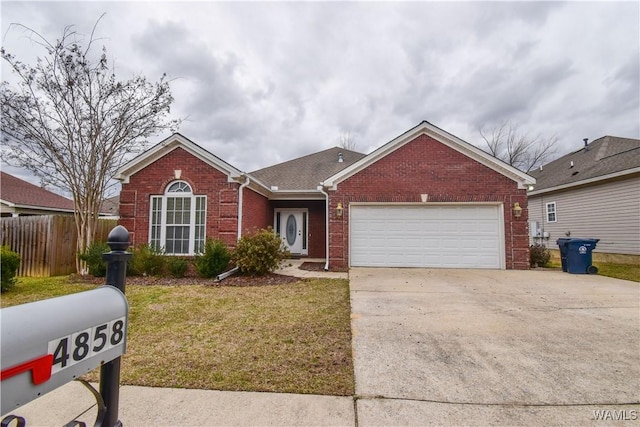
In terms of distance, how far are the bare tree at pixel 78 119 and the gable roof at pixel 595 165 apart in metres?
17.7

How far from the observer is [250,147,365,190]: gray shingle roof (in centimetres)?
1402

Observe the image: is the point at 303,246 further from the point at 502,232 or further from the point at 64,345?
the point at 64,345

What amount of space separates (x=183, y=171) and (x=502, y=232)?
36.6 feet

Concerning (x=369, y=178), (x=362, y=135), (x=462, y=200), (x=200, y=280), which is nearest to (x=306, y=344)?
(x=200, y=280)

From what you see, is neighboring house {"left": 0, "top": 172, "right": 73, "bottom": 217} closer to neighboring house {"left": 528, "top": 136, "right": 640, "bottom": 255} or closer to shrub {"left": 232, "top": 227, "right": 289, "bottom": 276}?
shrub {"left": 232, "top": 227, "right": 289, "bottom": 276}

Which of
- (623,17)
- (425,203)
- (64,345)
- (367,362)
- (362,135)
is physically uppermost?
(362,135)

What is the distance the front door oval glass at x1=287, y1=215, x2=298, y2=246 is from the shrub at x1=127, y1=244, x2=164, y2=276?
6121mm

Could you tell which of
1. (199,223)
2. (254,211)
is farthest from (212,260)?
(254,211)

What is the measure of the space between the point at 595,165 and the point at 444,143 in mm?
9689

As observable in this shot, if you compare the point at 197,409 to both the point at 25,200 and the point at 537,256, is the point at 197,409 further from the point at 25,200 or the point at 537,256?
the point at 25,200

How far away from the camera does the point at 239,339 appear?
4105 mm

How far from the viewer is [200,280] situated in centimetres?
860

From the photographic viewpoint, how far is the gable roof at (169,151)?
9.82m

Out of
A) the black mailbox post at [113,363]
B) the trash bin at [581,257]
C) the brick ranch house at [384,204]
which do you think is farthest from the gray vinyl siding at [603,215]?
the black mailbox post at [113,363]
